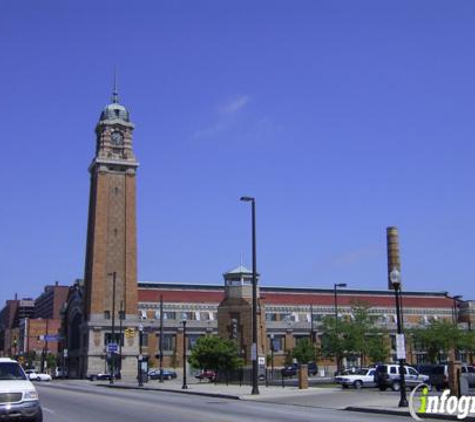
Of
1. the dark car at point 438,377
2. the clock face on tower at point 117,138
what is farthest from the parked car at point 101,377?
the dark car at point 438,377

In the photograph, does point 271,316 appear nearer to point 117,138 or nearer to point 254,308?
point 117,138

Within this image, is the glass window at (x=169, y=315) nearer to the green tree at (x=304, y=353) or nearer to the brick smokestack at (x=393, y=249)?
the green tree at (x=304, y=353)

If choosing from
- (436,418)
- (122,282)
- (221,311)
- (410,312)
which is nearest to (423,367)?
(436,418)

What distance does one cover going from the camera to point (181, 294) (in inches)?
5094

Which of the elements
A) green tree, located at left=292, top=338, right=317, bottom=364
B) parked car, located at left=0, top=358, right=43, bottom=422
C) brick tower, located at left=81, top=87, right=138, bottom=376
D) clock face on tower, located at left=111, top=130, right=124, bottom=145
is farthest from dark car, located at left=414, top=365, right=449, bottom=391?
clock face on tower, located at left=111, top=130, right=124, bottom=145

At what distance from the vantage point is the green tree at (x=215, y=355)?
6650 cm

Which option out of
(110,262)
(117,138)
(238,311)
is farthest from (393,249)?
(117,138)

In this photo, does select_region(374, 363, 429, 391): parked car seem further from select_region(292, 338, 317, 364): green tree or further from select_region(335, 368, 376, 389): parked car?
select_region(292, 338, 317, 364): green tree

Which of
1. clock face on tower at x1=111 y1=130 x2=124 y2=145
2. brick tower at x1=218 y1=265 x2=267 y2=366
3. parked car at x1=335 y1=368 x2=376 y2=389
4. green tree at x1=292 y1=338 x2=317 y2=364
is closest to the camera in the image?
parked car at x1=335 y1=368 x2=376 y2=389

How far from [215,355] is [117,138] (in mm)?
58943

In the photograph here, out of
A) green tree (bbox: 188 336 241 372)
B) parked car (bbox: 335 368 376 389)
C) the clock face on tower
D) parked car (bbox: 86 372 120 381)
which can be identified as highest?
the clock face on tower

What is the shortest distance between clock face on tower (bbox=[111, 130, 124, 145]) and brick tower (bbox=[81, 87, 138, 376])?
1.21 meters

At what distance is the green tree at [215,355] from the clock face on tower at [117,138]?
2195 inches

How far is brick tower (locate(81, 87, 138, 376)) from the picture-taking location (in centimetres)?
10681
